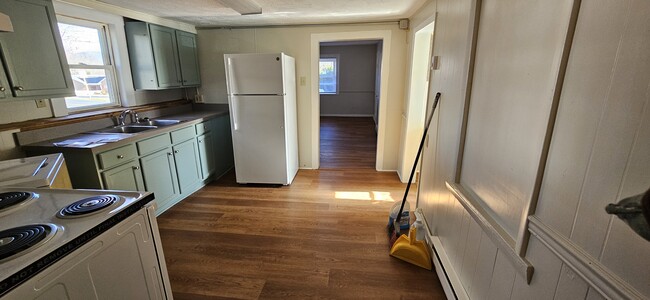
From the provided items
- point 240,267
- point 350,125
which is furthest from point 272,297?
point 350,125

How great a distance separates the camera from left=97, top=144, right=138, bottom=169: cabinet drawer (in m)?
2.05

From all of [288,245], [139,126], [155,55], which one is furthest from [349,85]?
[288,245]

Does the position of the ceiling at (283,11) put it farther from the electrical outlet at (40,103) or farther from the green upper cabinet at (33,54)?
the electrical outlet at (40,103)

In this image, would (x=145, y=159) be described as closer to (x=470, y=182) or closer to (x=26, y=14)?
(x=26, y=14)

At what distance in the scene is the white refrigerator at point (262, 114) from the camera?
10.1 feet

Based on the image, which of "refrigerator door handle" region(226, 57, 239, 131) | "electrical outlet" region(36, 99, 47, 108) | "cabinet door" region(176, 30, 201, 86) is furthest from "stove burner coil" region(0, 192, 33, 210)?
"cabinet door" region(176, 30, 201, 86)

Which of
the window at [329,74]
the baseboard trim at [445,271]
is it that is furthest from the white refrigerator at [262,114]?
the window at [329,74]

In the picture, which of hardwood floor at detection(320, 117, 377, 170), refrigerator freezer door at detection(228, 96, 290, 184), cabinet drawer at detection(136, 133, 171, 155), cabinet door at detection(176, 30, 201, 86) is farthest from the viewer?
hardwood floor at detection(320, 117, 377, 170)

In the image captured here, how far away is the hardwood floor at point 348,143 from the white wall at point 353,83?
2.12 ft

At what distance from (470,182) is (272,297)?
1.39 m

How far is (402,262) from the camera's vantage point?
203 centimetres

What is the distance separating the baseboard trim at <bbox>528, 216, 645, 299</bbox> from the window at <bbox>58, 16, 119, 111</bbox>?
357cm

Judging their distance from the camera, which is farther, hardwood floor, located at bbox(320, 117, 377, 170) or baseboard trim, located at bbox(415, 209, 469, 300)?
hardwood floor, located at bbox(320, 117, 377, 170)

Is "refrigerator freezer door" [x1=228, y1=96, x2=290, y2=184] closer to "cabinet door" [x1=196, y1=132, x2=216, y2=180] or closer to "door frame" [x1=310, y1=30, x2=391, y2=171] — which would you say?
"cabinet door" [x1=196, y1=132, x2=216, y2=180]
